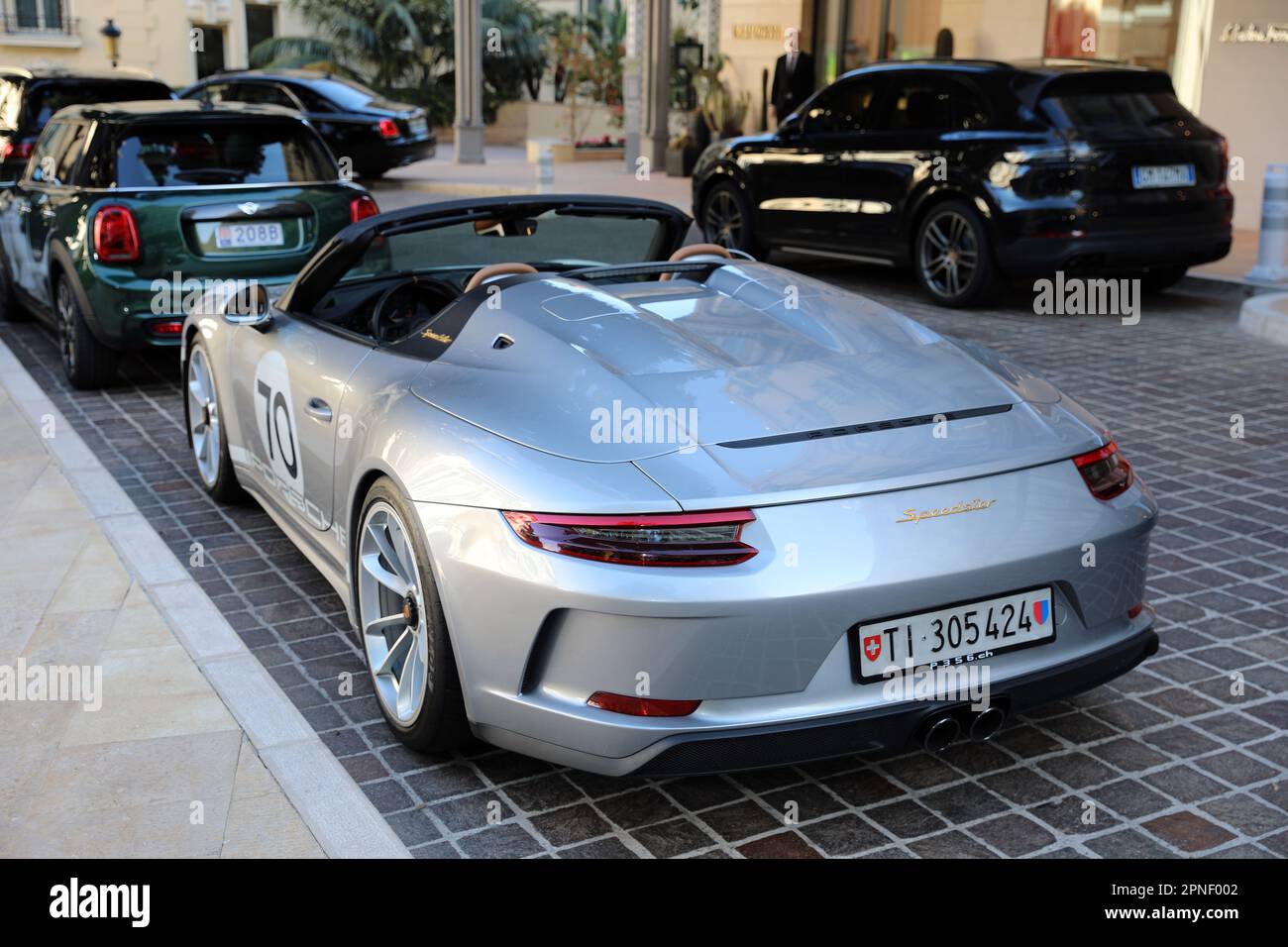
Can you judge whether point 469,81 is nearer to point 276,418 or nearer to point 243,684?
point 276,418

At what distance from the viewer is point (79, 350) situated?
7922mm

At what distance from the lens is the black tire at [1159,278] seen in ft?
37.6

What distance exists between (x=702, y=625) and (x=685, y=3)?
115 feet

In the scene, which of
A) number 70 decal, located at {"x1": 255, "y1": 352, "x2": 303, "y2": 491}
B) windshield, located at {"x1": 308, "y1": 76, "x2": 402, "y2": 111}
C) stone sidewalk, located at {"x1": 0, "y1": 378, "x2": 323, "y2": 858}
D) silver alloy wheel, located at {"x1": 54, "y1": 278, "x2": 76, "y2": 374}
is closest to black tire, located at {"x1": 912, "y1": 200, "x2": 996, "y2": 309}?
silver alloy wheel, located at {"x1": 54, "y1": 278, "x2": 76, "y2": 374}

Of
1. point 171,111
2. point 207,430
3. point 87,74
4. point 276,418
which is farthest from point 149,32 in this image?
point 276,418

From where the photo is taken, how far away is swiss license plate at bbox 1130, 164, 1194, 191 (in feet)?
33.1

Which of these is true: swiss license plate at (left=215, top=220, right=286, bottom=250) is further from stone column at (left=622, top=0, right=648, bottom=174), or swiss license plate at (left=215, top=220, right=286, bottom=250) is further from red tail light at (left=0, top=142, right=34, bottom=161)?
stone column at (left=622, top=0, right=648, bottom=174)

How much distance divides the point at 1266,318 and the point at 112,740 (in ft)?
28.1

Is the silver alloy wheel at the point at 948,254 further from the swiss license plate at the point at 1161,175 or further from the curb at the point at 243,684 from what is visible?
the curb at the point at 243,684

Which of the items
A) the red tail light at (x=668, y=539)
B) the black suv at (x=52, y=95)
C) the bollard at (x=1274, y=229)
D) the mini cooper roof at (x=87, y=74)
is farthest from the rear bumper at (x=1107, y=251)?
the mini cooper roof at (x=87, y=74)

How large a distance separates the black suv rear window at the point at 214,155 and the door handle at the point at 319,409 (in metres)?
4.05

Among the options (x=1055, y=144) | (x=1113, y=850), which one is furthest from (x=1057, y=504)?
(x=1055, y=144)

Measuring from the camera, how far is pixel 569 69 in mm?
29875

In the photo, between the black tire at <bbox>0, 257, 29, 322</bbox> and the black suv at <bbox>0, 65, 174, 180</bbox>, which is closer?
the black tire at <bbox>0, 257, 29, 322</bbox>
